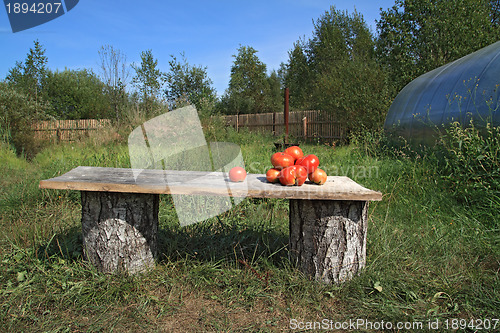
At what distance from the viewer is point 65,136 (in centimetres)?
929

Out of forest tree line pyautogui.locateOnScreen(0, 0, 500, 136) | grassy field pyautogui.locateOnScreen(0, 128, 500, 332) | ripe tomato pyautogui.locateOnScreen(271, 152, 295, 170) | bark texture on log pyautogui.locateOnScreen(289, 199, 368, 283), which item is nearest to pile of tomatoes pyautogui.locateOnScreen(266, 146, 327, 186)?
ripe tomato pyautogui.locateOnScreen(271, 152, 295, 170)

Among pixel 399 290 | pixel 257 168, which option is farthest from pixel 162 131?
pixel 399 290

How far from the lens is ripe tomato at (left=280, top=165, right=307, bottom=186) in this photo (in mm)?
2080

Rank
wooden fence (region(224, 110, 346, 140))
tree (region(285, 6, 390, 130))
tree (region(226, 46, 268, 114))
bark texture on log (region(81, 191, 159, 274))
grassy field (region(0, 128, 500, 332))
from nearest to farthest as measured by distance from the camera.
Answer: grassy field (region(0, 128, 500, 332)) < bark texture on log (region(81, 191, 159, 274)) < tree (region(285, 6, 390, 130)) < wooden fence (region(224, 110, 346, 140)) < tree (region(226, 46, 268, 114))

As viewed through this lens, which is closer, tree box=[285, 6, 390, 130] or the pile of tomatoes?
the pile of tomatoes

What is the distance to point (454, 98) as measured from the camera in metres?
4.43

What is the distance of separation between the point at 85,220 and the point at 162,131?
12.5ft

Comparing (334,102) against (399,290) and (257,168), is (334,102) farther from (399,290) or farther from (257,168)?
(399,290)

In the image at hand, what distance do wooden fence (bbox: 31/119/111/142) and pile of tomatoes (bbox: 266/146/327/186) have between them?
7575mm

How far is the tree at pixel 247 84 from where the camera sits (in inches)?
989

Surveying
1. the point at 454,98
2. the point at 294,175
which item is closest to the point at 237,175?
the point at 294,175

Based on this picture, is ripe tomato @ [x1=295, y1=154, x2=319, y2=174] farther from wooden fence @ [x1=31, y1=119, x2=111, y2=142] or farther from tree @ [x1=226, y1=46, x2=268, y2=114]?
tree @ [x1=226, y1=46, x2=268, y2=114]

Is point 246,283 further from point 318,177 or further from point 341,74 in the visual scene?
point 341,74

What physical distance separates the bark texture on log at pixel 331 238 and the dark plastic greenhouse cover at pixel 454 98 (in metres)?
2.48
